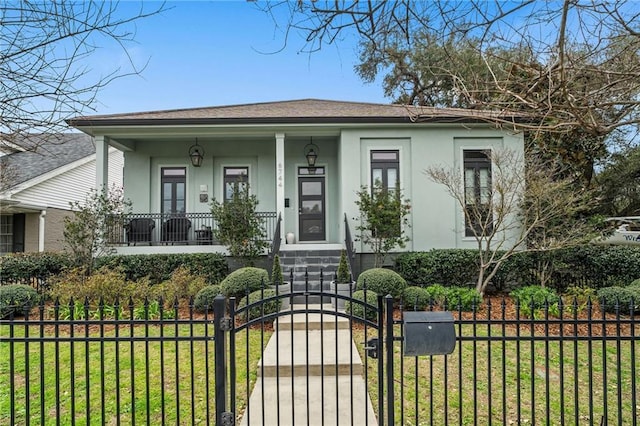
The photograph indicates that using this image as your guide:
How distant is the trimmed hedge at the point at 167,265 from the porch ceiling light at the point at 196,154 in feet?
10.6

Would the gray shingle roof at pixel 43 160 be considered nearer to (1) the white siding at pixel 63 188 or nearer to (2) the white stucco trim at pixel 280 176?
(1) the white siding at pixel 63 188

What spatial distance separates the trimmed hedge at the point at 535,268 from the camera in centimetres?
965

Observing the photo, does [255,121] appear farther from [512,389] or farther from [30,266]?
[512,389]

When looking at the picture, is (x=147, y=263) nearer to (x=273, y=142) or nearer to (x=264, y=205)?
(x=264, y=205)

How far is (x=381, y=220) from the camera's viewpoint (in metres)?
9.66

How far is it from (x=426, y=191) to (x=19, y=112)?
9525 mm

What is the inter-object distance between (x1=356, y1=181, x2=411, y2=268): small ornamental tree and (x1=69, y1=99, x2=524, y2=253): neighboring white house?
56 cm

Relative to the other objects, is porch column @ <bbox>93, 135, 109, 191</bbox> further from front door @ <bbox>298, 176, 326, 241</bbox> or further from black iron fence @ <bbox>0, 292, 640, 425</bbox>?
front door @ <bbox>298, 176, 326, 241</bbox>

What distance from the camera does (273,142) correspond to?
493 inches

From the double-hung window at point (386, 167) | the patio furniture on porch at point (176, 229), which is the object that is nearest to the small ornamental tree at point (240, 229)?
the patio furniture on porch at point (176, 229)

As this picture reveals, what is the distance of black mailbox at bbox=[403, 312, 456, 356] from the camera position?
2.91 meters

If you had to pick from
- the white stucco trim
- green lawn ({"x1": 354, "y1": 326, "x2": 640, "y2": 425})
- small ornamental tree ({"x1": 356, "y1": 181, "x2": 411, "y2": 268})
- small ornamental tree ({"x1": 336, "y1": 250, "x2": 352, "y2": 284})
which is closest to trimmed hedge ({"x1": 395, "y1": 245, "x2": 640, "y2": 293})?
small ornamental tree ({"x1": 356, "y1": 181, "x2": 411, "y2": 268})

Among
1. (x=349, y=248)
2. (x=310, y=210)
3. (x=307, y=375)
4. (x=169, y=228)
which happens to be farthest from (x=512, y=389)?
(x=169, y=228)

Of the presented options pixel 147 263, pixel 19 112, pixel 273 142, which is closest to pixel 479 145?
pixel 273 142
